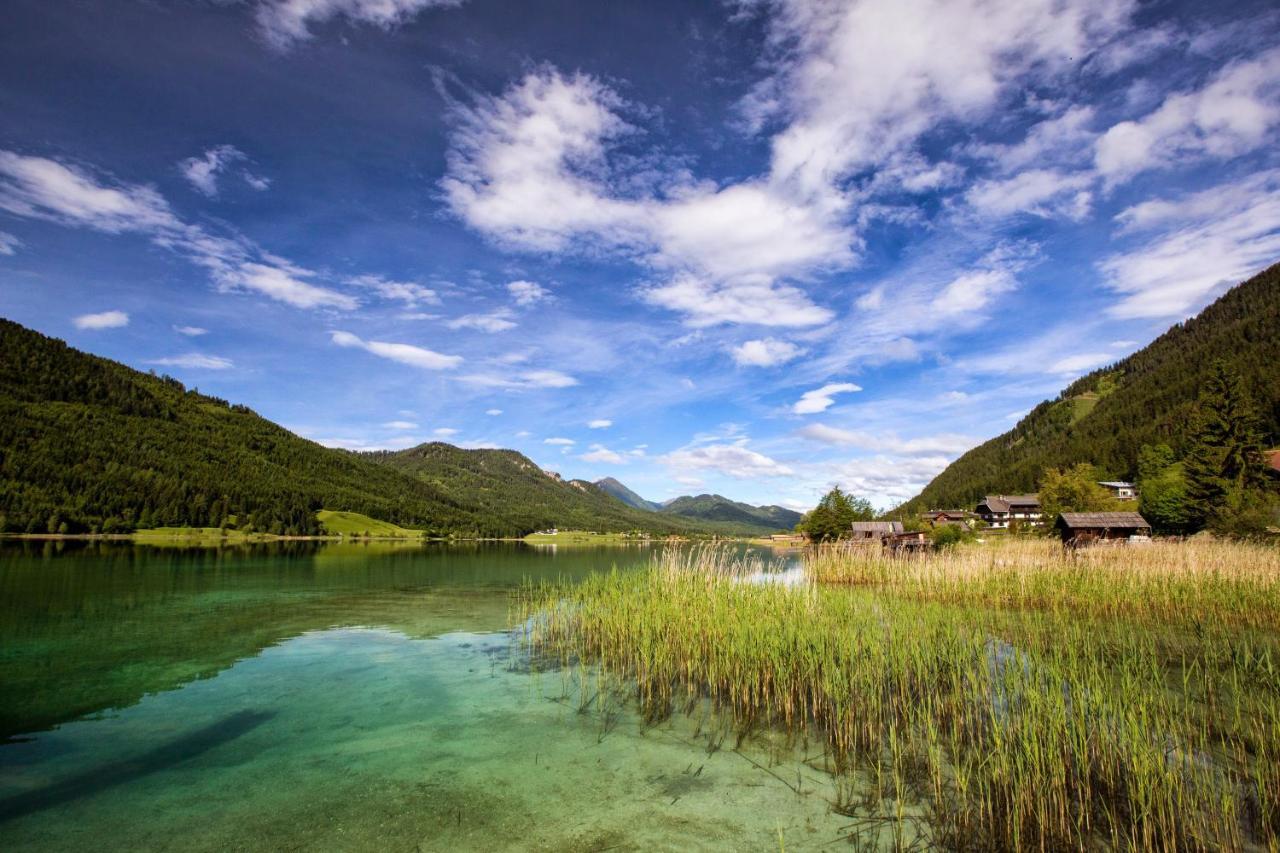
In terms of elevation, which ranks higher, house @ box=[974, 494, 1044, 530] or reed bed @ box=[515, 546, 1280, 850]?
house @ box=[974, 494, 1044, 530]

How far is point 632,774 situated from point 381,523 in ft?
581

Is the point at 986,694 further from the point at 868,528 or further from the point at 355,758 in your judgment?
the point at 868,528

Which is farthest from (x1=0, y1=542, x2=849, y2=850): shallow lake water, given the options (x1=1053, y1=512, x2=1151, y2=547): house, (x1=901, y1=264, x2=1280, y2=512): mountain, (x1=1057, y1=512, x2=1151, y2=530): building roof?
(x1=901, y1=264, x2=1280, y2=512): mountain

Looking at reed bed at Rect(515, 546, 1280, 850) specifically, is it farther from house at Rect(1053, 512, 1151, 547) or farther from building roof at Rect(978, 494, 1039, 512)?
building roof at Rect(978, 494, 1039, 512)

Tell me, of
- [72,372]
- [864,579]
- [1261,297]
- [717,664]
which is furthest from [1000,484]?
[72,372]

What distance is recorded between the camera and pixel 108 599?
26.0 meters

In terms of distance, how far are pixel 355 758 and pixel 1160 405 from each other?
170230mm

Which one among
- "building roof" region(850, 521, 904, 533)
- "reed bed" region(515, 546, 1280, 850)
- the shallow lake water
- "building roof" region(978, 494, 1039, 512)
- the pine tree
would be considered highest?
the pine tree

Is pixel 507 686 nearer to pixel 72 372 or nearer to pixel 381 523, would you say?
pixel 381 523

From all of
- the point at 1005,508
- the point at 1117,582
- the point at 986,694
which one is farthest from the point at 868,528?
the point at 986,694

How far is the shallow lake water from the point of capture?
667 cm

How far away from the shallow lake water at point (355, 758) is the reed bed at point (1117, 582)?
44.2 ft

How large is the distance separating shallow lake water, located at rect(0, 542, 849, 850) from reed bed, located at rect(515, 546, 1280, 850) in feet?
3.50

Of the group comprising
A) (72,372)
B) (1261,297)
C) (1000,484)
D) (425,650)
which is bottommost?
(425,650)
